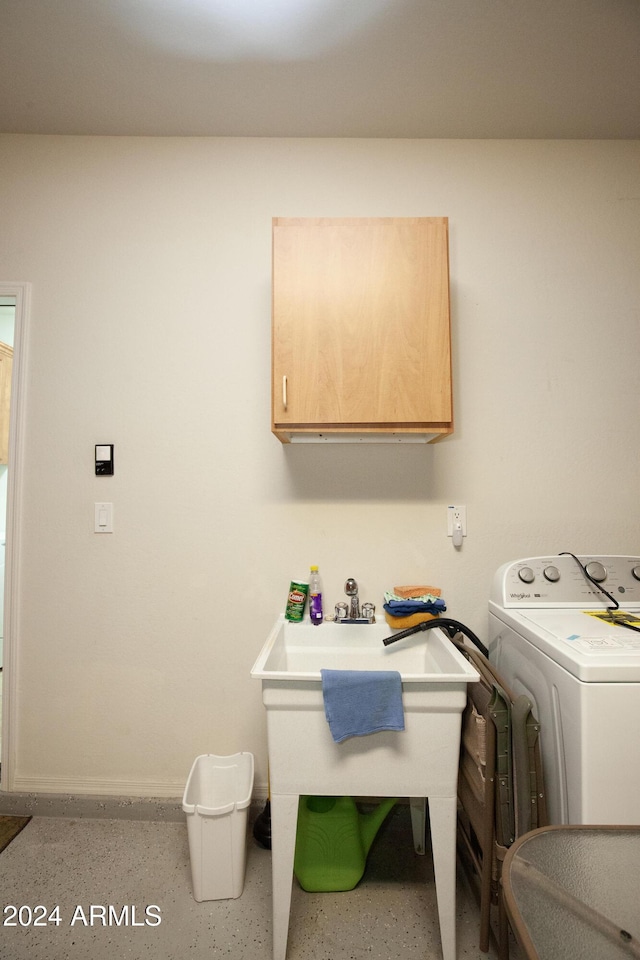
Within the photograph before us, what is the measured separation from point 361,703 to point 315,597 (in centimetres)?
55

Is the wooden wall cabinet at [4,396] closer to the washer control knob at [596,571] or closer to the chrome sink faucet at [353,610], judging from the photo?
the chrome sink faucet at [353,610]

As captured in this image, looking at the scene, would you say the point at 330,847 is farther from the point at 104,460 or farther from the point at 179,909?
the point at 104,460

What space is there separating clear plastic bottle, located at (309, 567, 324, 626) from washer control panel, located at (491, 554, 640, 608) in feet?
2.15

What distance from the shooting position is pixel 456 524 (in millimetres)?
1725

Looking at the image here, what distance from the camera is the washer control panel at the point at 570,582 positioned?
1491mm

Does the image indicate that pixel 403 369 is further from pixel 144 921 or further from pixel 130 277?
pixel 144 921

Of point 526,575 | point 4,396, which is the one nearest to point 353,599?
point 526,575

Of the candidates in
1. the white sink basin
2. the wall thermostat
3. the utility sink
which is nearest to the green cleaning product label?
the white sink basin

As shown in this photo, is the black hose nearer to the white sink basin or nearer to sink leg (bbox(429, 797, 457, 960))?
the white sink basin

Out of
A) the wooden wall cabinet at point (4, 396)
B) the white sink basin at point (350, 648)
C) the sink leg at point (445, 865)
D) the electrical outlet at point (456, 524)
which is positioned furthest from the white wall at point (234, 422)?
the wooden wall cabinet at point (4, 396)

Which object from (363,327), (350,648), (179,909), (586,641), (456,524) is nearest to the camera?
(586,641)

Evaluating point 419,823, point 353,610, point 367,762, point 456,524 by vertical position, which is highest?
point 456,524

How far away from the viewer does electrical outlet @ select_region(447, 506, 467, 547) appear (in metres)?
1.72

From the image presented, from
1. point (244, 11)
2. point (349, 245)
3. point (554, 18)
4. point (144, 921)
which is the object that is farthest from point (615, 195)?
point (144, 921)
